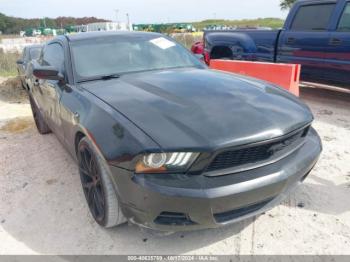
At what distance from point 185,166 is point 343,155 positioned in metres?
2.58

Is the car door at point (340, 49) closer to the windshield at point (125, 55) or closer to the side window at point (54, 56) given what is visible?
the windshield at point (125, 55)

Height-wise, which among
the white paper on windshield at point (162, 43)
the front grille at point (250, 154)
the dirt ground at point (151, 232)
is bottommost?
the dirt ground at point (151, 232)

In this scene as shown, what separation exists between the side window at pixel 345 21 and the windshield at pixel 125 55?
3.01 meters

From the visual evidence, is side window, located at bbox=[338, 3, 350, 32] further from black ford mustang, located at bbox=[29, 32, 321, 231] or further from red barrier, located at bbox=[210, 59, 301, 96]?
black ford mustang, located at bbox=[29, 32, 321, 231]

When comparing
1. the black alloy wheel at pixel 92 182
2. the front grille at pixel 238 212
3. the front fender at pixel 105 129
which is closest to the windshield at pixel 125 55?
the front fender at pixel 105 129

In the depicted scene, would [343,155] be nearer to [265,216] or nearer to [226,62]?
[265,216]

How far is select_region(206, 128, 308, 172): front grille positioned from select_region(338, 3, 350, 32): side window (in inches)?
158

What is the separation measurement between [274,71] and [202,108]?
363 centimetres

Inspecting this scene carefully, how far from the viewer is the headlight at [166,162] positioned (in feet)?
7.11

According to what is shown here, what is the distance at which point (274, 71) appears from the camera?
5.75 m

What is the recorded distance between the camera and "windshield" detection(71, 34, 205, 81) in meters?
3.48

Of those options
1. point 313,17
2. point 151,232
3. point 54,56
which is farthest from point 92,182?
point 313,17

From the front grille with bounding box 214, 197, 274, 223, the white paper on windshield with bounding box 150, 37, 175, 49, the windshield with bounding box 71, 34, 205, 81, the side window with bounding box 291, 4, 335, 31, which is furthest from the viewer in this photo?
the side window with bounding box 291, 4, 335, 31

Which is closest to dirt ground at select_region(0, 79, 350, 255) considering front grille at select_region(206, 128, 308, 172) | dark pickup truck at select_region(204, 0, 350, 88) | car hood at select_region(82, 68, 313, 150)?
front grille at select_region(206, 128, 308, 172)
